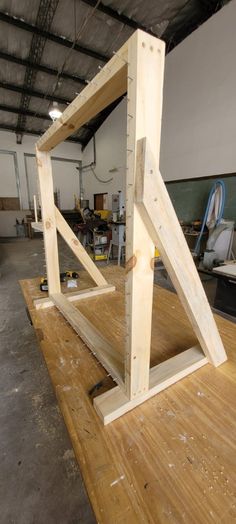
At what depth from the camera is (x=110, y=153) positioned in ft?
22.7

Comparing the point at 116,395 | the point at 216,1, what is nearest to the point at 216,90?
the point at 216,1

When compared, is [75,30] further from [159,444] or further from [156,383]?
[159,444]

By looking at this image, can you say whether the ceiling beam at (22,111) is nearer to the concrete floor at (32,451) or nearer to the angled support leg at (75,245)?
the angled support leg at (75,245)

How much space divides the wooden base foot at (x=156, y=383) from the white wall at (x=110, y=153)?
6.07 meters

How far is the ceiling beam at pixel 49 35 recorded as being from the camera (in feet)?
11.8

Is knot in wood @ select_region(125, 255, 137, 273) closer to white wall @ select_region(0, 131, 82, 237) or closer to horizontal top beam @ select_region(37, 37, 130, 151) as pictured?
horizontal top beam @ select_region(37, 37, 130, 151)

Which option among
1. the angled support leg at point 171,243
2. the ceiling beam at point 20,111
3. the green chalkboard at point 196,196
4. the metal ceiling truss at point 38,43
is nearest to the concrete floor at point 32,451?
the angled support leg at point 171,243

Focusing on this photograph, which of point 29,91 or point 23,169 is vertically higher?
point 29,91

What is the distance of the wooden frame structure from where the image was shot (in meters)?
0.51

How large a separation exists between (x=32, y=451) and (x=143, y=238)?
1.29 metres

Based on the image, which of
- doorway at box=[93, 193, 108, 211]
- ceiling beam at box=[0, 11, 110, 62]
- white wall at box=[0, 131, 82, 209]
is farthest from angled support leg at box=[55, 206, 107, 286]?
white wall at box=[0, 131, 82, 209]

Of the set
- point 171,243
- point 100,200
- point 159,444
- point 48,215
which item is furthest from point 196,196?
point 100,200

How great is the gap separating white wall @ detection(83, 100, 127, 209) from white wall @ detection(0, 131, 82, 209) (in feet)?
2.23

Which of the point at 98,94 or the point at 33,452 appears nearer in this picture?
the point at 98,94
